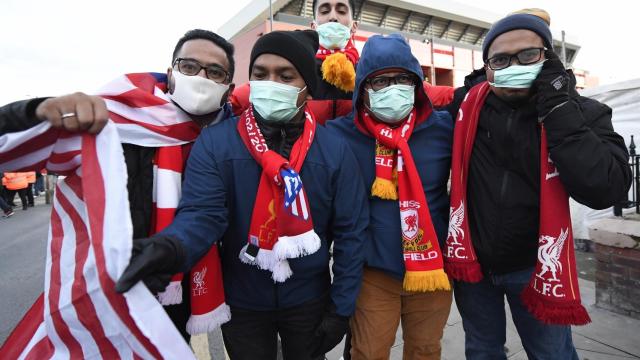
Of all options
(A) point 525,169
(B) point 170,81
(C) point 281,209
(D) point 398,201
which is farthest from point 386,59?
(B) point 170,81

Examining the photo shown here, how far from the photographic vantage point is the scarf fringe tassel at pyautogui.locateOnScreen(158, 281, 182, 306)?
1.59 metres

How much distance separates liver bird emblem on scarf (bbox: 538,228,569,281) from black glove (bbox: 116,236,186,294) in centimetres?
155

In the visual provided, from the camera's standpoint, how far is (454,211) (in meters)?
1.86

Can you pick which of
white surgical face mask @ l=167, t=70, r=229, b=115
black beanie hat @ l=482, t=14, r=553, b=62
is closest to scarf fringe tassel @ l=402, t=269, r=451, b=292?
black beanie hat @ l=482, t=14, r=553, b=62

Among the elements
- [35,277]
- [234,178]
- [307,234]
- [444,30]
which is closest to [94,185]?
[234,178]

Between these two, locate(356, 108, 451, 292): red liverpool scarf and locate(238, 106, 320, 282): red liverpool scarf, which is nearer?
locate(238, 106, 320, 282): red liverpool scarf

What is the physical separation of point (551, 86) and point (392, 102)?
700 mm

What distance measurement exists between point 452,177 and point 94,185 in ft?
5.19

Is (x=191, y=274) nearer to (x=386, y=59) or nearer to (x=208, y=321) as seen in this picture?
(x=208, y=321)

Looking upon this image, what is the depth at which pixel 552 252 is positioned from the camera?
1657mm

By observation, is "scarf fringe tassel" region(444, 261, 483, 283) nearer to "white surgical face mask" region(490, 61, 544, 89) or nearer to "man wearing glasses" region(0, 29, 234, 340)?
"white surgical face mask" region(490, 61, 544, 89)

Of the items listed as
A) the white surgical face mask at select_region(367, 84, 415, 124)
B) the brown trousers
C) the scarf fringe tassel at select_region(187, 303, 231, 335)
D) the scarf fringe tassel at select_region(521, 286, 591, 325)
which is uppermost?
the white surgical face mask at select_region(367, 84, 415, 124)

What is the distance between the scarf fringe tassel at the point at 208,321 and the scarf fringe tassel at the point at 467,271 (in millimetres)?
1147

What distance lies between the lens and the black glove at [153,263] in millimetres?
1059
